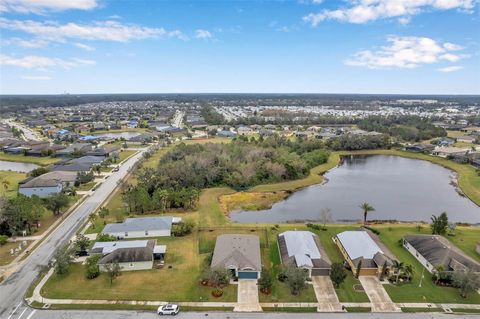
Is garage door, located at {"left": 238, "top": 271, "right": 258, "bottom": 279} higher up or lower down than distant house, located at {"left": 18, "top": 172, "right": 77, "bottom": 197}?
lower down

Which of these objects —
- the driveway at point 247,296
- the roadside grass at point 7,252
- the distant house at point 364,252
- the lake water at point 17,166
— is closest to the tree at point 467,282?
the distant house at point 364,252

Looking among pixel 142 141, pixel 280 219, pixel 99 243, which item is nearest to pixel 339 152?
pixel 280 219

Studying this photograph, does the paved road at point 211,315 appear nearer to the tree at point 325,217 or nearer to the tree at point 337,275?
the tree at point 337,275

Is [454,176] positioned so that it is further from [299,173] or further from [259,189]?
[259,189]

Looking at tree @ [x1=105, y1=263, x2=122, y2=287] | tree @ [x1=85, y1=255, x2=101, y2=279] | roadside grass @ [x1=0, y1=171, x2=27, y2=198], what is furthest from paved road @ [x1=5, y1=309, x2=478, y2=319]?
roadside grass @ [x1=0, y1=171, x2=27, y2=198]

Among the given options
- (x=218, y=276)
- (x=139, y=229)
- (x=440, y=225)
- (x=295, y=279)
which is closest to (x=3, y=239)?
(x=139, y=229)

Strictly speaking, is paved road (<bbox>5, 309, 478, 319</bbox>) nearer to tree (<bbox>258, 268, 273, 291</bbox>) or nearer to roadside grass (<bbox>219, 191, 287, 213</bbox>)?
tree (<bbox>258, 268, 273, 291</bbox>)

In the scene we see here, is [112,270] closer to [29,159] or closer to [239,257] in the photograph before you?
[239,257]
